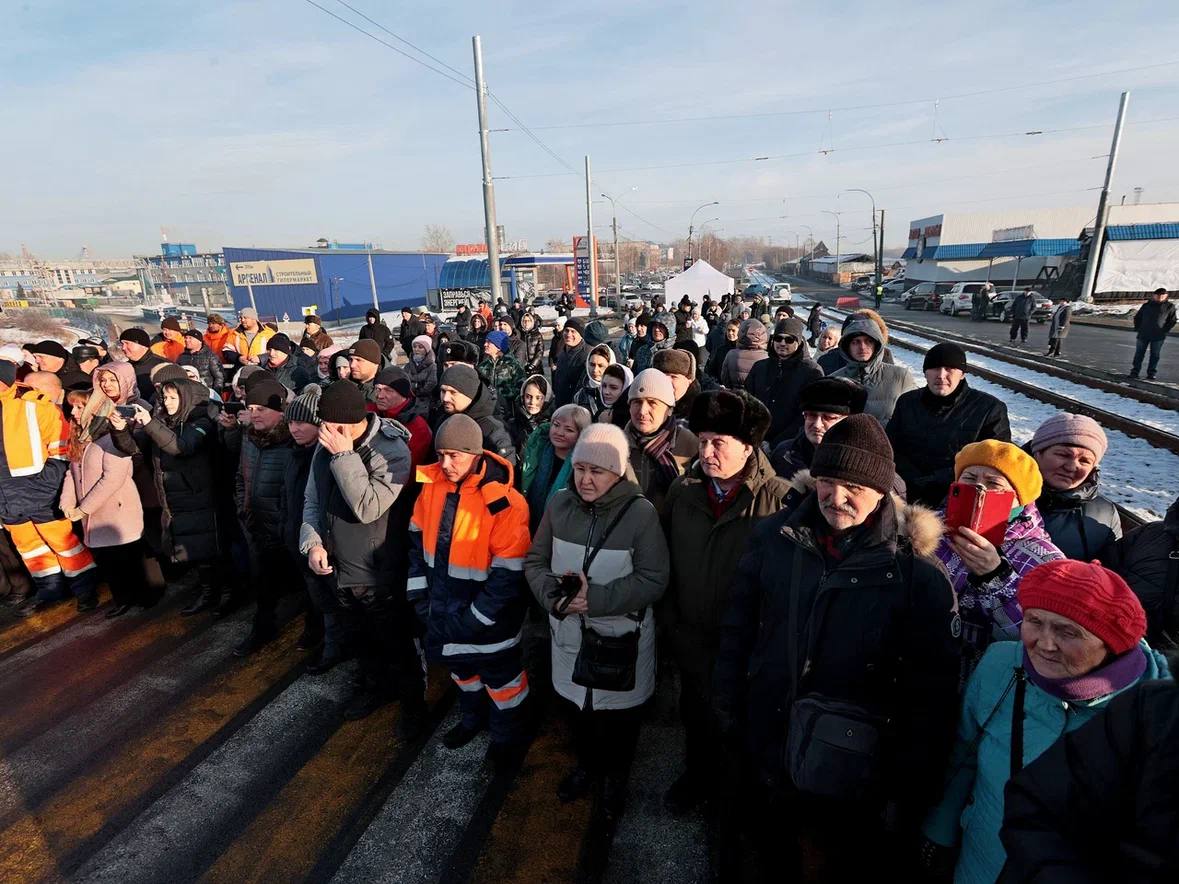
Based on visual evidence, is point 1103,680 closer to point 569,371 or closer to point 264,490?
point 264,490

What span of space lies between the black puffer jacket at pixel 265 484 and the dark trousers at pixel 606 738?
2431 mm

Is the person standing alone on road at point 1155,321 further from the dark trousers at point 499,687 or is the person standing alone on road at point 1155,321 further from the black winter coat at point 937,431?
the dark trousers at point 499,687

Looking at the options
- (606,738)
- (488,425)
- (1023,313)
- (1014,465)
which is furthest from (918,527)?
(1023,313)

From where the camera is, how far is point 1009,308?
25.9 m

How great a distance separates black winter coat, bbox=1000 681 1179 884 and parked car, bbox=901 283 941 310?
40651 mm

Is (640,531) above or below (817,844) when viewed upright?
above

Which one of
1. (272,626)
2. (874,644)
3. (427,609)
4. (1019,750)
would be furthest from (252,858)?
(1019,750)

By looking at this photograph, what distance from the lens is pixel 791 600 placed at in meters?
2.06

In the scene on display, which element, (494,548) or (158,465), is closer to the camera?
(494,548)

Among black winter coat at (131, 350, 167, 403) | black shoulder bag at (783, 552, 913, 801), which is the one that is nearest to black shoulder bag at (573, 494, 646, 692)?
black shoulder bag at (783, 552, 913, 801)

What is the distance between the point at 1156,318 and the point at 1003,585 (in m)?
13.8

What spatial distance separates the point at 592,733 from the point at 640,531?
3.57 feet

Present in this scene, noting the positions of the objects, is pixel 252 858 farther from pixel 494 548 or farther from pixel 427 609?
pixel 494 548

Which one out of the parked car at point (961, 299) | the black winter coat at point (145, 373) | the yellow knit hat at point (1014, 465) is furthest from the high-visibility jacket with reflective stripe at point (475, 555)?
the parked car at point (961, 299)
